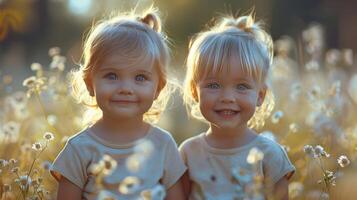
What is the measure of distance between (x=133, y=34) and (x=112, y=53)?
0.15m

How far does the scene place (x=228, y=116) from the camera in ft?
12.4

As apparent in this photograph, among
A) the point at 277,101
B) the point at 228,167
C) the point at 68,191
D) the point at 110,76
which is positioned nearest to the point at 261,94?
the point at 228,167

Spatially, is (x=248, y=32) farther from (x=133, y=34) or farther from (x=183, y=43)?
(x=183, y=43)

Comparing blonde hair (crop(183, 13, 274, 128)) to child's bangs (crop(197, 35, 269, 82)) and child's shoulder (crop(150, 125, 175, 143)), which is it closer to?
child's bangs (crop(197, 35, 269, 82))

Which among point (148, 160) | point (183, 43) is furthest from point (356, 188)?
point (183, 43)

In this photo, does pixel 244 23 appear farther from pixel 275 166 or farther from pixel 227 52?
pixel 275 166

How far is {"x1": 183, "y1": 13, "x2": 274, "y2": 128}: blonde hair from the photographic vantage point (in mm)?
3785

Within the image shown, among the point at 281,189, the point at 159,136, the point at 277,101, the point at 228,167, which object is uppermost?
the point at 159,136

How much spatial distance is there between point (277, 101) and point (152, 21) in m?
2.50

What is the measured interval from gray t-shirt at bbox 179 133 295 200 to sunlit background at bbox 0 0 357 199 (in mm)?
154

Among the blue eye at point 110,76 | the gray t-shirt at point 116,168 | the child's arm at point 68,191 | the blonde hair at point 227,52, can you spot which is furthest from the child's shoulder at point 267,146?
the child's arm at point 68,191

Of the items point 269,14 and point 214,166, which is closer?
point 214,166

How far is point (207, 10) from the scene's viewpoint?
36.7 ft

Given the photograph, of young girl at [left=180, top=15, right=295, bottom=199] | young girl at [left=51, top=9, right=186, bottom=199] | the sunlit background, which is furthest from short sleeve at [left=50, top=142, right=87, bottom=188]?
young girl at [left=180, top=15, right=295, bottom=199]
